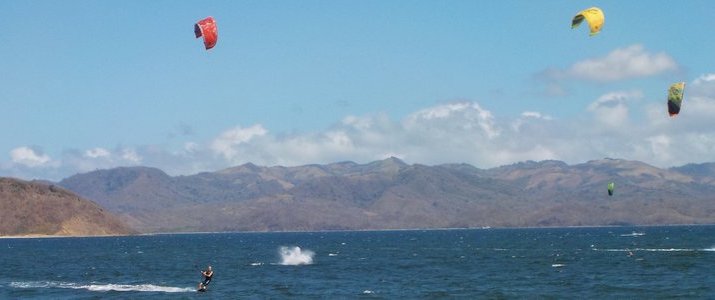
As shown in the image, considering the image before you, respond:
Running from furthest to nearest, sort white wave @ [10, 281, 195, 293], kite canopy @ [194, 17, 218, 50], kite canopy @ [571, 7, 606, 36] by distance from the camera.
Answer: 1. white wave @ [10, 281, 195, 293]
2. kite canopy @ [194, 17, 218, 50]
3. kite canopy @ [571, 7, 606, 36]

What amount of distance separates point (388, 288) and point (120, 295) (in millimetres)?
24940

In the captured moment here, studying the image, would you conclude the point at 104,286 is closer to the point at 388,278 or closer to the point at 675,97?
the point at 388,278

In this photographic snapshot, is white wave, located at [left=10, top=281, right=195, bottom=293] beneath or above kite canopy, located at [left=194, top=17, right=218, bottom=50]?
beneath

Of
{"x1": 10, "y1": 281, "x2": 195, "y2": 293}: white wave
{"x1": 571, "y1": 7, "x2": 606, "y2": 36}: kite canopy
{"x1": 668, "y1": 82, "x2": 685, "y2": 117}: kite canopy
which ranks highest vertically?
{"x1": 571, "y1": 7, "x2": 606, "y2": 36}: kite canopy

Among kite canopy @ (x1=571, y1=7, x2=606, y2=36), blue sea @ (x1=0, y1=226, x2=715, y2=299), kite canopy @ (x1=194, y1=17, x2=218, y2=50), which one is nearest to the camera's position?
kite canopy @ (x1=571, y1=7, x2=606, y2=36)

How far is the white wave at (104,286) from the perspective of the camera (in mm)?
102000

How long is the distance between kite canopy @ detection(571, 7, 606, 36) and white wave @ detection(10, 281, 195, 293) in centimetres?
4775

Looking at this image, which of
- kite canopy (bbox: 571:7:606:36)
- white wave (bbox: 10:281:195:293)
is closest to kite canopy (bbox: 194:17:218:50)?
kite canopy (bbox: 571:7:606:36)

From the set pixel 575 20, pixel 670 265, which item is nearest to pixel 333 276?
pixel 670 265

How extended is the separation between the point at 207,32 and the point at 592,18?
2735 centimetres

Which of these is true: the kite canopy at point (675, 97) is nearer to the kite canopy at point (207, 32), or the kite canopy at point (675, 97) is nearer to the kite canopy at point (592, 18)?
the kite canopy at point (592, 18)

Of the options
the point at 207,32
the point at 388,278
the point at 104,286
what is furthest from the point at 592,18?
the point at 104,286

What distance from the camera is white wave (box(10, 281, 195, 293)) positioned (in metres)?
102

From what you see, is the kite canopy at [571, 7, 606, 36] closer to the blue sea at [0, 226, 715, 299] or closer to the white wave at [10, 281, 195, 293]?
the blue sea at [0, 226, 715, 299]
